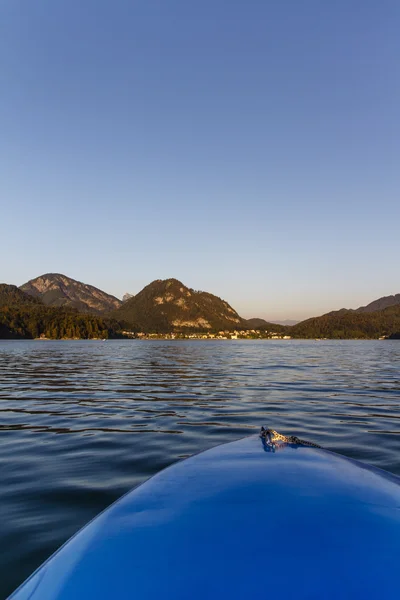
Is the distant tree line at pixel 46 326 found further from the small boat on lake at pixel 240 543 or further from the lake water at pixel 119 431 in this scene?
the small boat on lake at pixel 240 543

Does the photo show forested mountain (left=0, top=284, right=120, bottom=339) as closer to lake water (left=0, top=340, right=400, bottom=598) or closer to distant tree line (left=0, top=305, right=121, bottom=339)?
distant tree line (left=0, top=305, right=121, bottom=339)

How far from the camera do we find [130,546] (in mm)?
→ 2520

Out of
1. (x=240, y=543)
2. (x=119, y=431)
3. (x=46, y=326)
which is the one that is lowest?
(x=119, y=431)

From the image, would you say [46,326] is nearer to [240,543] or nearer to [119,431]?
[119,431]

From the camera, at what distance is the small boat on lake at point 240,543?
2049 millimetres

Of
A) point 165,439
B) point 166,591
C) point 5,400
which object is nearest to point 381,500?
point 166,591

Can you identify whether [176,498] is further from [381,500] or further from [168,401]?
[168,401]

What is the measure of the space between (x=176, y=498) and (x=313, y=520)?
44.3 inches

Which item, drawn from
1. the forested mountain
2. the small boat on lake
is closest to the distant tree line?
the forested mountain

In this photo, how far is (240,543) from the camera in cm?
240

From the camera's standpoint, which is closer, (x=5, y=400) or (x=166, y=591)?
(x=166, y=591)

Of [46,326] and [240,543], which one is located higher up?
[46,326]

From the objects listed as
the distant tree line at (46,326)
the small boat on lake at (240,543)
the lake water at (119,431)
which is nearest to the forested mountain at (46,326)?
the distant tree line at (46,326)

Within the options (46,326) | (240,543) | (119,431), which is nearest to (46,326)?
(46,326)
